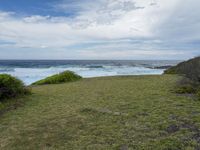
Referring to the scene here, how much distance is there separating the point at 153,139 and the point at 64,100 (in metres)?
3.10

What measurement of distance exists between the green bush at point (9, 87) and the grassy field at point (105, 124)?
2.73 ft

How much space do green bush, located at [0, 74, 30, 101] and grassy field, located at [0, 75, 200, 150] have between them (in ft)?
2.73

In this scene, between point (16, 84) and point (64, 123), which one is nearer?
point (64, 123)

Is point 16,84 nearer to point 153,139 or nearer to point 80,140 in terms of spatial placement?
point 80,140

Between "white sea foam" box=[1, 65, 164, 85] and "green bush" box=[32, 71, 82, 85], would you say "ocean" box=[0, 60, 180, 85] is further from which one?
"green bush" box=[32, 71, 82, 85]

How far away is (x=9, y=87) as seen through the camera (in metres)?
6.20

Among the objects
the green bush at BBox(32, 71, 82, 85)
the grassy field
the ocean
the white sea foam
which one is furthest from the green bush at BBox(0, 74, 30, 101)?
the white sea foam

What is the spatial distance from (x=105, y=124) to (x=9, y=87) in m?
3.47

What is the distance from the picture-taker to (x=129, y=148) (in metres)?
2.81

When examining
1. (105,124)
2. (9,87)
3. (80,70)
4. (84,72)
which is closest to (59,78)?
(9,87)

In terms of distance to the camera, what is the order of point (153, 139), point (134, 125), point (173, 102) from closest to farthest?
1. point (153, 139)
2. point (134, 125)
3. point (173, 102)

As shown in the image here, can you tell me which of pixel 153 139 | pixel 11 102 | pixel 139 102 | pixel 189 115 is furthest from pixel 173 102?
pixel 11 102

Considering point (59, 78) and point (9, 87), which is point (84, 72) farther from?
point (9, 87)

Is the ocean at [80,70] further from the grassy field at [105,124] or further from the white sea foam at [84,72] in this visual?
the grassy field at [105,124]
